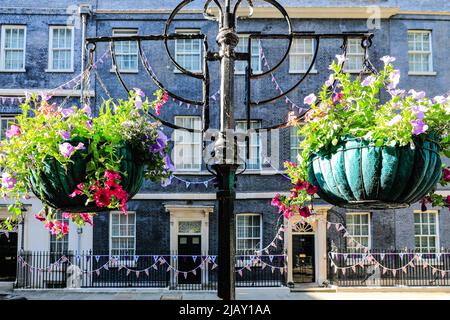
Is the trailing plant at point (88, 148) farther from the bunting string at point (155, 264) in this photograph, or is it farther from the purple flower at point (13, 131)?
the bunting string at point (155, 264)

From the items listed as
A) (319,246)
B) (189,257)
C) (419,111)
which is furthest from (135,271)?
(419,111)

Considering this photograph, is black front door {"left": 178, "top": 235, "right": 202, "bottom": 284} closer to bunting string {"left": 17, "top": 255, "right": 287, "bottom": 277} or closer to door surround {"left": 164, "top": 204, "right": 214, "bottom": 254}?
bunting string {"left": 17, "top": 255, "right": 287, "bottom": 277}

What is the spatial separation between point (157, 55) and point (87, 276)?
9.05m

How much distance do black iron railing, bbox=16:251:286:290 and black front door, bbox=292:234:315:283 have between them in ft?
2.68

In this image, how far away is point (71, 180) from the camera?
9.52 feet

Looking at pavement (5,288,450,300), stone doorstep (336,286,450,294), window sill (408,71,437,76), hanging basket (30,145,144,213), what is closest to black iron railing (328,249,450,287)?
stone doorstep (336,286,450,294)

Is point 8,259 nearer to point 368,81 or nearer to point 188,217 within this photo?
point 188,217

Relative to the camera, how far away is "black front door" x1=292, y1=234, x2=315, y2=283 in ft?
68.4

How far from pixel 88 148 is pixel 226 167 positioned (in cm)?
79

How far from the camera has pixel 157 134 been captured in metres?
3.22

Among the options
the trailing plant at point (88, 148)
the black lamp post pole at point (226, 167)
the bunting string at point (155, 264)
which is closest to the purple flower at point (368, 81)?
the black lamp post pole at point (226, 167)
